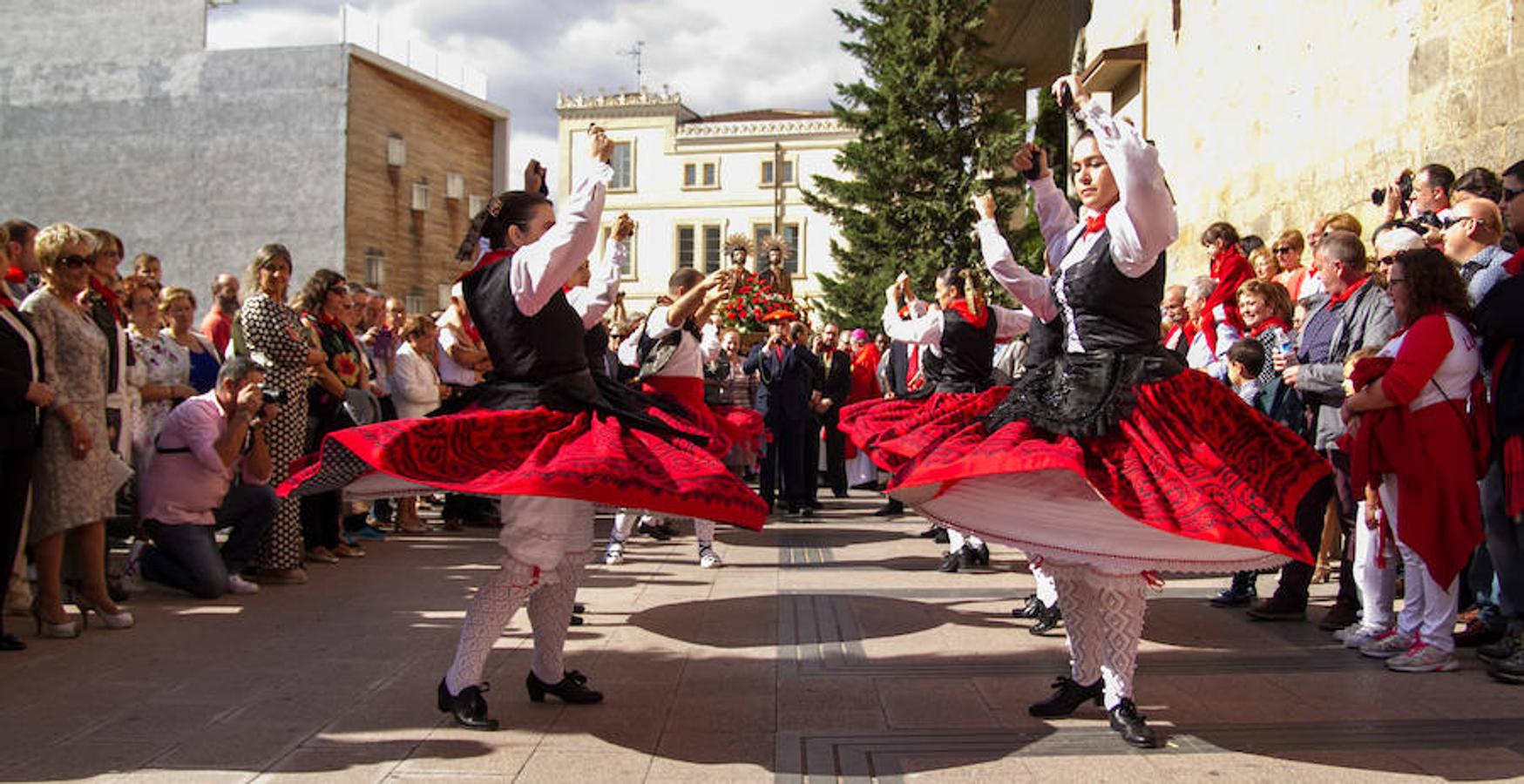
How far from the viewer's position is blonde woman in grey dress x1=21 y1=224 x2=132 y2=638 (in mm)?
5727

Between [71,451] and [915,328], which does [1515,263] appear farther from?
[71,451]

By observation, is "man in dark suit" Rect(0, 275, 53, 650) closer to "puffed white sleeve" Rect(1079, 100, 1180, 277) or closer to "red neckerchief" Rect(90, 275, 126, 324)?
"red neckerchief" Rect(90, 275, 126, 324)

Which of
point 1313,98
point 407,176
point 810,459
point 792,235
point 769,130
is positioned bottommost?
point 810,459

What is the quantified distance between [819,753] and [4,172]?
32.0m

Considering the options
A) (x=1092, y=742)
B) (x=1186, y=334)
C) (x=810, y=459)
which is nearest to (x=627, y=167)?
(x=810, y=459)

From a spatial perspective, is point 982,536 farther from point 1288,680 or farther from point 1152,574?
point 1288,680

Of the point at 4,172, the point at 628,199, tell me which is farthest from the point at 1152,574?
the point at 628,199

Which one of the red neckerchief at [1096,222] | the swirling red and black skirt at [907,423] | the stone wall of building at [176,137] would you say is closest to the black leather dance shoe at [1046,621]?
the swirling red and black skirt at [907,423]

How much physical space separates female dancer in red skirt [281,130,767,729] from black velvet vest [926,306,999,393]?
Result: 378cm

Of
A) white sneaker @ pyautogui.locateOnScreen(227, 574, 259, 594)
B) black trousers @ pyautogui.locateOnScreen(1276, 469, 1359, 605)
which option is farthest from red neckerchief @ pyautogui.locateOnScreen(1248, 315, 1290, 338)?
white sneaker @ pyautogui.locateOnScreen(227, 574, 259, 594)

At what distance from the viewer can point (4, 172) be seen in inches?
1155

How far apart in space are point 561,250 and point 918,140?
98.1 feet

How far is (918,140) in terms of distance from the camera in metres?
32.8

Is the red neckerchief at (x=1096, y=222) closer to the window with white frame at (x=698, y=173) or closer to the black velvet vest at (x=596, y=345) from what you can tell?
the black velvet vest at (x=596, y=345)
